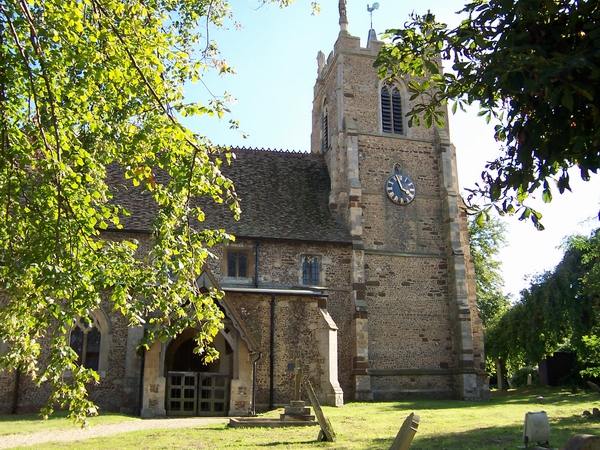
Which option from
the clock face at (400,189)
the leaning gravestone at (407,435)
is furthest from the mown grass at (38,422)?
the clock face at (400,189)

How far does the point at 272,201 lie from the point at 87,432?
13738mm

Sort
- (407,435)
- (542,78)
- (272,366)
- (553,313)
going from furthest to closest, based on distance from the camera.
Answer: (553,313) → (272,366) → (407,435) → (542,78)

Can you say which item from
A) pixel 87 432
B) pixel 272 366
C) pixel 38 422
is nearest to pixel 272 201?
pixel 272 366

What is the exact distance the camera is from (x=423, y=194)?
25641 millimetres

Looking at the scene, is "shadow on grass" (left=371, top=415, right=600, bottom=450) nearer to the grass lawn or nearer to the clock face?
the grass lawn

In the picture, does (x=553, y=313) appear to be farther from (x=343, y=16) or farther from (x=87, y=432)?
(x=87, y=432)

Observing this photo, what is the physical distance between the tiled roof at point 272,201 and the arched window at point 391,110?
137 inches

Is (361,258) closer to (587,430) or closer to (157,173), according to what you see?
(157,173)

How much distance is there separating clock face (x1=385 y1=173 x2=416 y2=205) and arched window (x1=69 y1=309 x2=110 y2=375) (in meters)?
12.7

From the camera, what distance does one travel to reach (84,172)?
855cm

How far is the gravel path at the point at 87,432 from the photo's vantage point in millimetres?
11449

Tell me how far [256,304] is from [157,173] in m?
7.37

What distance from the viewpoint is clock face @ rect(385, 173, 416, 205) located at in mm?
25125

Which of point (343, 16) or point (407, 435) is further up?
point (343, 16)
